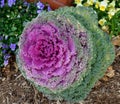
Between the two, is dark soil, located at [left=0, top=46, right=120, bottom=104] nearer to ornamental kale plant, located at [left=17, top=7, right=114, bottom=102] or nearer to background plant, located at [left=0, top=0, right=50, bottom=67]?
background plant, located at [left=0, top=0, right=50, bottom=67]

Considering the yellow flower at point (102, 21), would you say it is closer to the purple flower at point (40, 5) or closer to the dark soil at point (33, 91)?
the dark soil at point (33, 91)

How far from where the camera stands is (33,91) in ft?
10.6

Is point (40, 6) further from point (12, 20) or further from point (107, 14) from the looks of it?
point (107, 14)

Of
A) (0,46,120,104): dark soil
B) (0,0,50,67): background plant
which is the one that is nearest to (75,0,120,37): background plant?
(0,46,120,104): dark soil

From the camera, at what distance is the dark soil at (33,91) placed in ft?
10.2

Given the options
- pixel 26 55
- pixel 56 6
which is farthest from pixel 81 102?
pixel 56 6

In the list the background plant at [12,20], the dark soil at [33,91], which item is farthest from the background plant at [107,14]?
the background plant at [12,20]

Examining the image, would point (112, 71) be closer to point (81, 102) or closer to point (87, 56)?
point (81, 102)

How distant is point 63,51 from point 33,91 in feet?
2.36

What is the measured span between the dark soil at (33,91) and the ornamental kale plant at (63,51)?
0.32 m

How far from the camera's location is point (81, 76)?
2709 mm

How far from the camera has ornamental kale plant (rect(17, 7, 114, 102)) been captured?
2.64 m

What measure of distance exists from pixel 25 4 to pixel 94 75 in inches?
40.3

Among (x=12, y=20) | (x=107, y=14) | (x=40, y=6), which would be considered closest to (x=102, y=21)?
(x=107, y=14)
